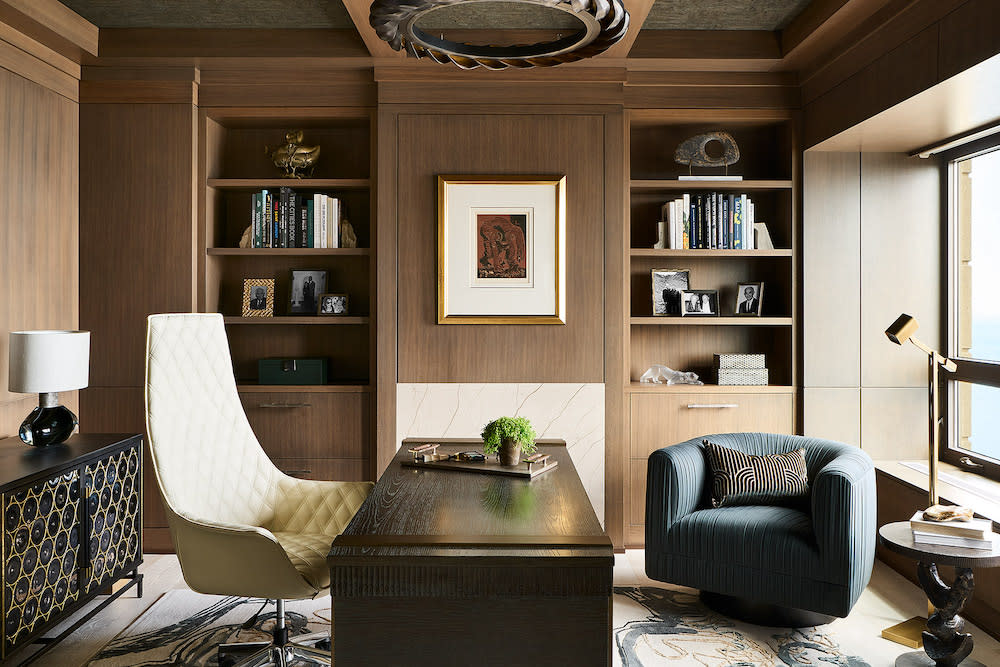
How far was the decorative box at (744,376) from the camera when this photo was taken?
161 inches

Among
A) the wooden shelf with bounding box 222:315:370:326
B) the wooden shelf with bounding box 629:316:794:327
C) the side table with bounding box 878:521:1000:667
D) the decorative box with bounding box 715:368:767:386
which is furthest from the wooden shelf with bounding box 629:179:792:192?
the side table with bounding box 878:521:1000:667

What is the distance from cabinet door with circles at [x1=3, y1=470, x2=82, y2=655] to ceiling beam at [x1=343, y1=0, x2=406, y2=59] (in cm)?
210

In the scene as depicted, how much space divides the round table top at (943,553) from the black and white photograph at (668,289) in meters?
1.82

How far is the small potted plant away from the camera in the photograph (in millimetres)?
2582

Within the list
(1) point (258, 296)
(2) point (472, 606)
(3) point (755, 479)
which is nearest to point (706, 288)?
(3) point (755, 479)

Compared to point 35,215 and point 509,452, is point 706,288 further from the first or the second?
point 35,215

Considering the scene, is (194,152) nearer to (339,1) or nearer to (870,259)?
(339,1)

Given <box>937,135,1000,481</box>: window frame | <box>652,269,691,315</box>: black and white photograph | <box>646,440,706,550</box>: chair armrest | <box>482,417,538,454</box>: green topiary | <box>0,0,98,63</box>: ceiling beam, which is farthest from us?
<box>652,269,691,315</box>: black and white photograph

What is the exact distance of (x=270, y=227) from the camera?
4.01 m

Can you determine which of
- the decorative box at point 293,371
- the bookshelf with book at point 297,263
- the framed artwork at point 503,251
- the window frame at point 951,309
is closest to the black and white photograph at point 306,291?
the bookshelf with book at point 297,263

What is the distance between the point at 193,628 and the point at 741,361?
2987 mm

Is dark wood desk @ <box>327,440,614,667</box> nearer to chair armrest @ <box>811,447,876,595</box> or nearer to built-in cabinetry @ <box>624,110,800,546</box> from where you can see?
chair armrest @ <box>811,447,876,595</box>

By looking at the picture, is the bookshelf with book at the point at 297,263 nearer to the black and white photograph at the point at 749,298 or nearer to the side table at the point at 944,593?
the black and white photograph at the point at 749,298

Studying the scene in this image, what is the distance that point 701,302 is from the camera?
416 centimetres
